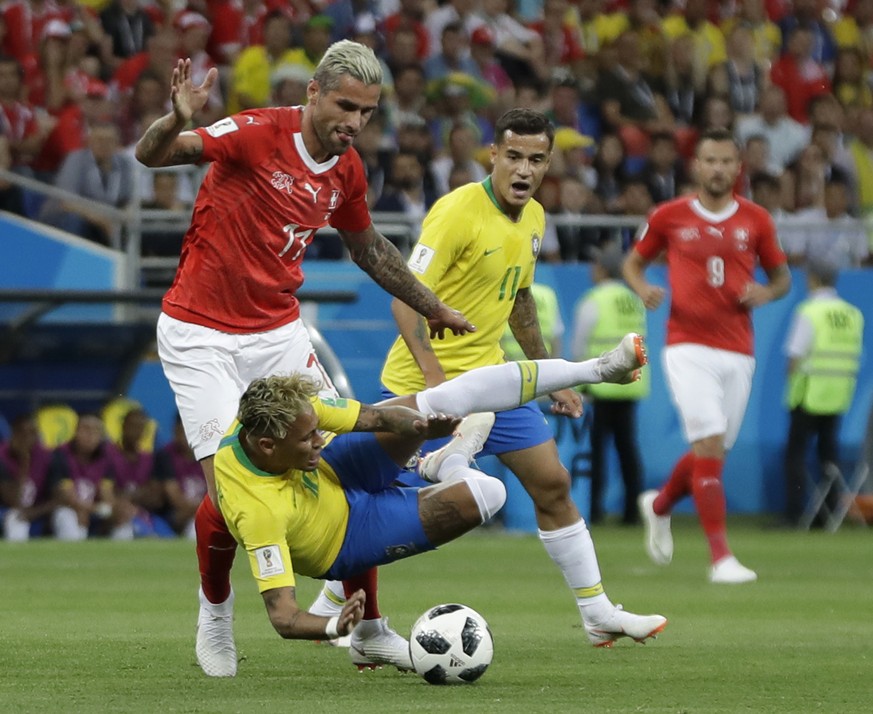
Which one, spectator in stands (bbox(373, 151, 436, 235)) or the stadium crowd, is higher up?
the stadium crowd

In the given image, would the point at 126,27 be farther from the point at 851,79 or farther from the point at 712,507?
the point at 712,507

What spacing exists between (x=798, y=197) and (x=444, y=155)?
3740mm

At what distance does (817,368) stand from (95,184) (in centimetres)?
659

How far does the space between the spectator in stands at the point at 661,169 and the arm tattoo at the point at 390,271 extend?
1037 centimetres

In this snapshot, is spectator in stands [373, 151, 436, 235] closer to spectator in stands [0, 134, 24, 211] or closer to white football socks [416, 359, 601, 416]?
spectator in stands [0, 134, 24, 211]

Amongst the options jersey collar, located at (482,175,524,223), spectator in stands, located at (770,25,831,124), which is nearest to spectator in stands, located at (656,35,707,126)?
spectator in stands, located at (770,25,831,124)

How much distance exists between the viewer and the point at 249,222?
7082mm

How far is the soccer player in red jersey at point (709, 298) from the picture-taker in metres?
11.1

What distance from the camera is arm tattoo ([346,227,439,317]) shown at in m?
7.39

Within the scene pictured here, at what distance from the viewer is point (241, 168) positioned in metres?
7.08

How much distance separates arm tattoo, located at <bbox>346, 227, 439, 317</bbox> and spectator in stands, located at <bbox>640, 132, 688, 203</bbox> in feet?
34.0

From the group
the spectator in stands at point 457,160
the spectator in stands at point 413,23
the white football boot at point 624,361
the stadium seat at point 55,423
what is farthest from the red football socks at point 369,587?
the spectator in stands at point 413,23

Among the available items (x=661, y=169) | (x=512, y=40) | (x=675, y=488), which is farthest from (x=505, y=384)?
(x=512, y=40)

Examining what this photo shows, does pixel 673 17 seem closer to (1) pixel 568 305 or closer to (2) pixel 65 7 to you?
(1) pixel 568 305
